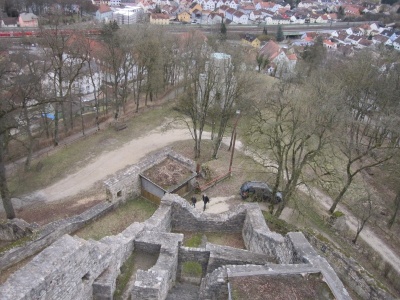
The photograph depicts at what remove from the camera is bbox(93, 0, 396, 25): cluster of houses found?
117625 mm

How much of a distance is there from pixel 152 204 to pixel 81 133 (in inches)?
583

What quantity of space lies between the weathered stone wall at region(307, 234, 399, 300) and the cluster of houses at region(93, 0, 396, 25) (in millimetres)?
102695

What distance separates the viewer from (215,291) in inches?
436

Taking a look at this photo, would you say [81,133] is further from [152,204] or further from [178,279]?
[178,279]

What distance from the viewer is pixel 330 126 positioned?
1950 centimetres

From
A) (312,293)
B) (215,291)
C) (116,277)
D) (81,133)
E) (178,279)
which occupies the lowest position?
(81,133)

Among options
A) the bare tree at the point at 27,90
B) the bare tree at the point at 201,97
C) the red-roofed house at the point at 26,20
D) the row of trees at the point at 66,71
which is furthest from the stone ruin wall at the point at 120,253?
the red-roofed house at the point at 26,20

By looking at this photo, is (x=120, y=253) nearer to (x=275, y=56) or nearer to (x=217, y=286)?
(x=217, y=286)

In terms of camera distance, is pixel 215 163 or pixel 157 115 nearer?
pixel 215 163

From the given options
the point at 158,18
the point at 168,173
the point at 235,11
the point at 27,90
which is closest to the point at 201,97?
the point at 168,173

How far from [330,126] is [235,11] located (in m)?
117

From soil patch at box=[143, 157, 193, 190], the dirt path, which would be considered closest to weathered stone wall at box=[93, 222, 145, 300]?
soil patch at box=[143, 157, 193, 190]

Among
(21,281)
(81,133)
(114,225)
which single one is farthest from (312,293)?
(81,133)

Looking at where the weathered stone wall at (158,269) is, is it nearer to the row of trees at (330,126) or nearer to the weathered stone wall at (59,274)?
the weathered stone wall at (59,274)
